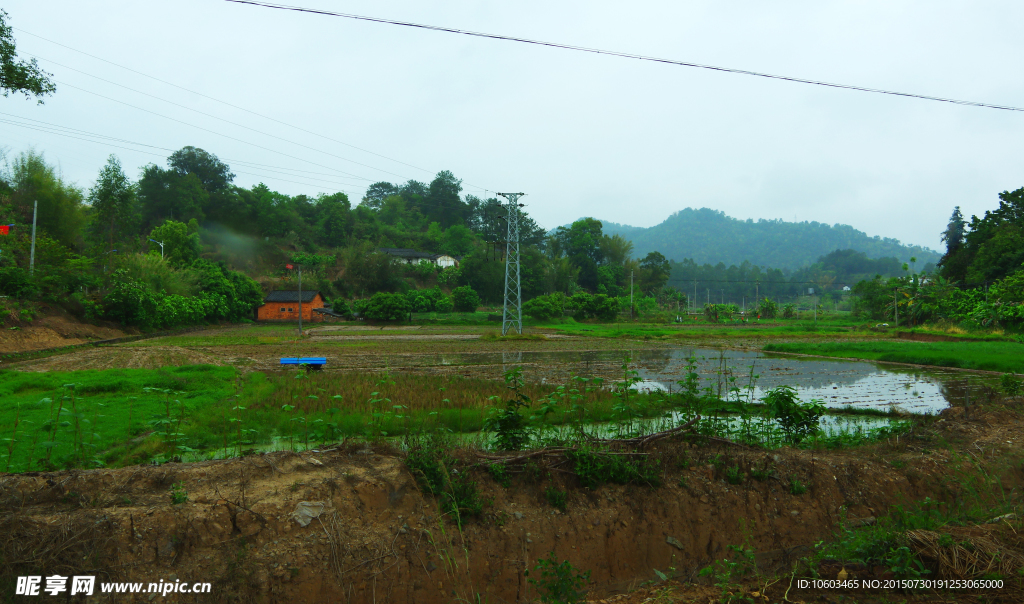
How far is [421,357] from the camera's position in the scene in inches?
880

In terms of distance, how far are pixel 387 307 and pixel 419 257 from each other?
27241mm

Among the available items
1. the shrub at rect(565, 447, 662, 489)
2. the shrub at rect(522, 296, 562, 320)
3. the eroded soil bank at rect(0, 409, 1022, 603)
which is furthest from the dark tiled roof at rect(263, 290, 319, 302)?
the shrub at rect(565, 447, 662, 489)

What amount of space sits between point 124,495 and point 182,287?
43646 millimetres

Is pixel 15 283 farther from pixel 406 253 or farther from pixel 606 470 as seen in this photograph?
pixel 406 253

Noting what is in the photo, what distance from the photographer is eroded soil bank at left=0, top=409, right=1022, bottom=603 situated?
3.84 metres

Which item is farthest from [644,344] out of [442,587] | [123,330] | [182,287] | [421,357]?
[182,287]

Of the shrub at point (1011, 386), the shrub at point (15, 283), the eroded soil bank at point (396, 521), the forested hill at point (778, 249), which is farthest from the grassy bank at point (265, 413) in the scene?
the forested hill at point (778, 249)

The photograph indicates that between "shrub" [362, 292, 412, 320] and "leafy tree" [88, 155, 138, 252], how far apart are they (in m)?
20.8

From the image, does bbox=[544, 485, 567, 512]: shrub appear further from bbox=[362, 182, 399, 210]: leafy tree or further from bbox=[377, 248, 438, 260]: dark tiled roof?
bbox=[362, 182, 399, 210]: leafy tree

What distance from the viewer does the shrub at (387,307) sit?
4953 centimetres

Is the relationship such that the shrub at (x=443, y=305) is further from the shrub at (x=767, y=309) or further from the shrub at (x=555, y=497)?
the shrub at (x=555, y=497)

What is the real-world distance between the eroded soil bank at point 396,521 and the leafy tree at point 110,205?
143ft

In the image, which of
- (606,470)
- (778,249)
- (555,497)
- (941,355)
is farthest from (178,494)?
(778,249)

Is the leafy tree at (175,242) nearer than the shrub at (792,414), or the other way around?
the shrub at (792,414)
